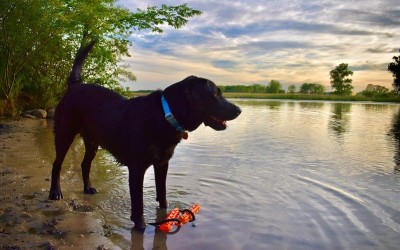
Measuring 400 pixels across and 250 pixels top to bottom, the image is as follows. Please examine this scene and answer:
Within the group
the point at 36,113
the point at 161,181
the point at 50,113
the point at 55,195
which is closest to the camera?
the point at 161,181

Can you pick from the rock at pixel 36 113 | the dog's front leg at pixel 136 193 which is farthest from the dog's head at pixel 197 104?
the rock at pixel 36 113

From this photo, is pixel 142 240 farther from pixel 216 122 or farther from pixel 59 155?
pixel 59 155

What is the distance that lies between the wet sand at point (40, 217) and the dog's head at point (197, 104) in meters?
1.74

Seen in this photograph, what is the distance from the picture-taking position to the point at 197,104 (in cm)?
433

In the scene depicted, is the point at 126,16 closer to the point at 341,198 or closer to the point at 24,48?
the point at 24,48

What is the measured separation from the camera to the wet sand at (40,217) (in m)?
3.87

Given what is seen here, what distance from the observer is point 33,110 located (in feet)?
59.6

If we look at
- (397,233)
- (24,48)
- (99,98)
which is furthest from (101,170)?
(24,48)

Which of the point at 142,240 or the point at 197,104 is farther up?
the point at 197,104

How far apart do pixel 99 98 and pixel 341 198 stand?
4274mm

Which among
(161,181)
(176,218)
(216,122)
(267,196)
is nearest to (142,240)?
(176,218)

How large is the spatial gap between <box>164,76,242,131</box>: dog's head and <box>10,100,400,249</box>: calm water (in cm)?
142

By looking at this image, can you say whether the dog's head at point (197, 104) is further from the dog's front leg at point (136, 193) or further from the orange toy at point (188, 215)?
A: the orange toy at point (188, 215)

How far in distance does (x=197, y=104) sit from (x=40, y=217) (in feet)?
8.46
